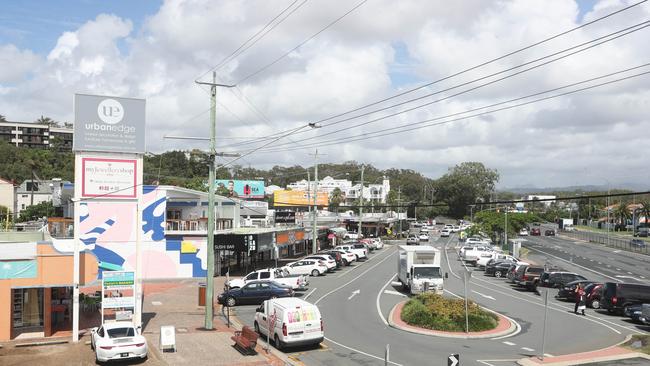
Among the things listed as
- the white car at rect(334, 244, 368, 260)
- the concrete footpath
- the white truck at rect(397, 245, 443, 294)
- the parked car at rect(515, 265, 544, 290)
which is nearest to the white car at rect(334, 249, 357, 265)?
the white car at rect(334, 244, 368, 260)

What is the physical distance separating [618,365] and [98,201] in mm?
21713

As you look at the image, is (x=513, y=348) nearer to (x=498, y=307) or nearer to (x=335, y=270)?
(x=498, y=307)

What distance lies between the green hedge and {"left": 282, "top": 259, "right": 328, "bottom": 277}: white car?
21.0 m

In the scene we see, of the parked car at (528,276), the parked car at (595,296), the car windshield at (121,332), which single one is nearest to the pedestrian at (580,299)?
the parked car at (595,296)

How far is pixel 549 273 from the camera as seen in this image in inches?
1662

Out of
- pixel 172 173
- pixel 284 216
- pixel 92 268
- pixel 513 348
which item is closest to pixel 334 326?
pixel 513 348

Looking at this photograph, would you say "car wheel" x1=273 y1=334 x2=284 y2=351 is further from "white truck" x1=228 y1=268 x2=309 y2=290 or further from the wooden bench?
"white truck" x1=228 y1=268 x2=309 y2=290

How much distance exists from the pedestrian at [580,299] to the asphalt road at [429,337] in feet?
1.86

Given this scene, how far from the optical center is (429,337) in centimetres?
2475

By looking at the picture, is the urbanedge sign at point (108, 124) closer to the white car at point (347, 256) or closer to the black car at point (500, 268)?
the white car at point (347, 256)

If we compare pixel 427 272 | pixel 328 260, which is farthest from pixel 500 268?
pixel 427 272

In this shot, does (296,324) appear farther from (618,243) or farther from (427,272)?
(618,243)

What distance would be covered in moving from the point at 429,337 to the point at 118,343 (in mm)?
12290

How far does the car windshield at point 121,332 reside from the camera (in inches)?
812
